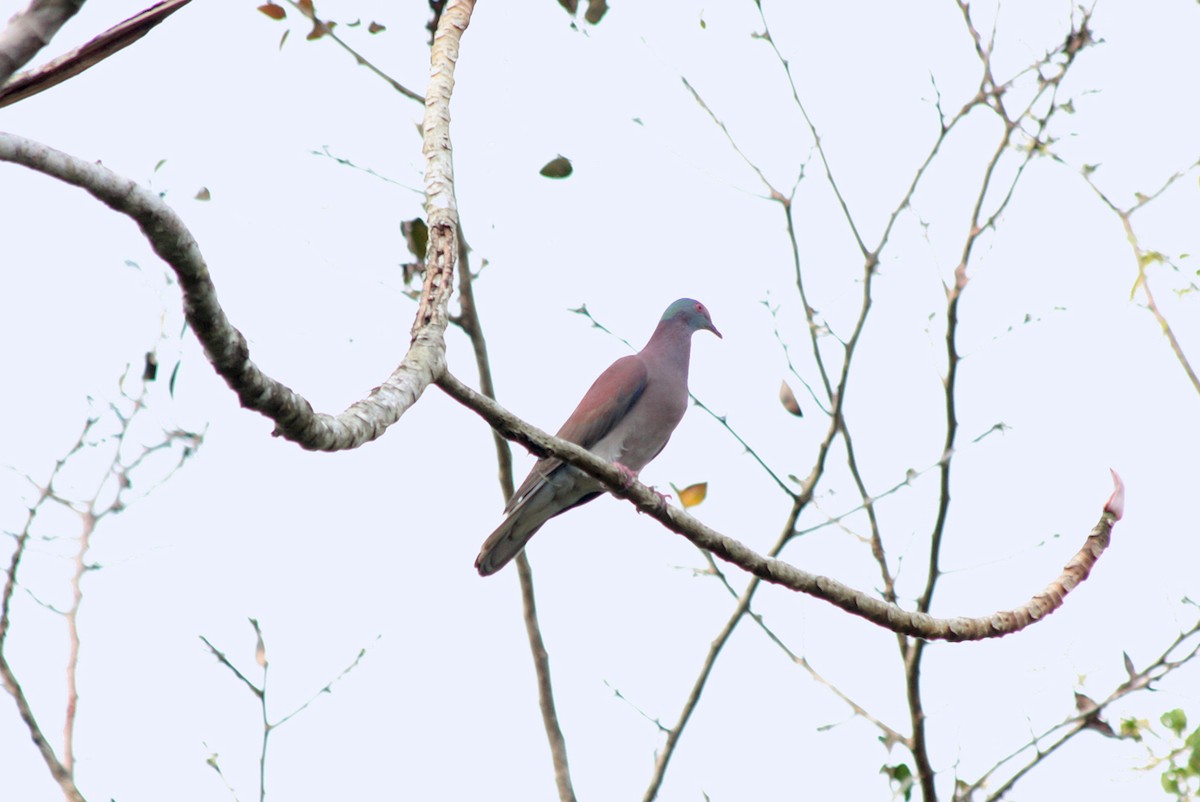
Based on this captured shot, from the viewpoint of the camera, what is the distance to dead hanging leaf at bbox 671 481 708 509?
4.14m

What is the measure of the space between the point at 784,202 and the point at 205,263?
399 cm

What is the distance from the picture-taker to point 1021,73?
5.27 m

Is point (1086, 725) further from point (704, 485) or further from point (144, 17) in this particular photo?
point (144, 17)

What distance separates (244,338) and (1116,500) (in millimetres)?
2355

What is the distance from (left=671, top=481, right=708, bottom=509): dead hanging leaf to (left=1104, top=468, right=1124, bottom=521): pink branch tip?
4.41 ft

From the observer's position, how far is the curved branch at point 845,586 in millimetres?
2993

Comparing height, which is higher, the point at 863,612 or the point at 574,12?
the point at 574,12

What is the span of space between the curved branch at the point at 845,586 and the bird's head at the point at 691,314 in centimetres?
315

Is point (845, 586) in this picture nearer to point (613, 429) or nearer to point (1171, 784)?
point (1171, 784)

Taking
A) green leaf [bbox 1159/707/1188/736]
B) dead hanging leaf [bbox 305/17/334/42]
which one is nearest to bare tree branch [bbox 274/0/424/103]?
dead hanging leaf [bbox 305/17/334/42]

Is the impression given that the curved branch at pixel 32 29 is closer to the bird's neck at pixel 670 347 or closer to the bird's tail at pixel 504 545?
the bird's tail at pixel 504 545

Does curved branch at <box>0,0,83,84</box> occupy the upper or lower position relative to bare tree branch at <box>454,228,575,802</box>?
lower

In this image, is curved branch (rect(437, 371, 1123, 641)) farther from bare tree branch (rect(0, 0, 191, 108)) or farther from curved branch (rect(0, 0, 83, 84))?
curved branch (rect(0, 0, 83, 84))

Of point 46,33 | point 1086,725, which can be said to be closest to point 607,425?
point 1086,725
